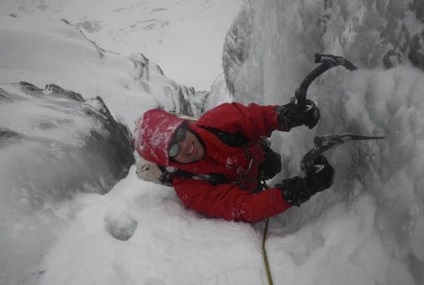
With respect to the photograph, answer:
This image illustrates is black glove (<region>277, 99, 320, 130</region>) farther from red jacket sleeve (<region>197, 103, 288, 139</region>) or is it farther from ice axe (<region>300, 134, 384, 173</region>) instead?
ice axe (<region>300, 134, 384, 173</region>)

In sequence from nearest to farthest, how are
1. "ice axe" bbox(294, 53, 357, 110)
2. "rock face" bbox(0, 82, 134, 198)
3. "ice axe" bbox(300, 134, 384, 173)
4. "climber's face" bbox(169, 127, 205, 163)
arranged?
"ice axe" bbox(300, 134, 384, 173), "ice axe" bbox(294, 53, 357, 110), "climber's face" bbox(169, 127, 205, 163), "rock face" bbox(0, 82, 134, 198)

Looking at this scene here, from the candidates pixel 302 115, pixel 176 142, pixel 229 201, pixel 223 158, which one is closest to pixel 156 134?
pixel 176 142

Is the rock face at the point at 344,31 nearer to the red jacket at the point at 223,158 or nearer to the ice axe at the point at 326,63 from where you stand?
the ice axe at the point at 326,63

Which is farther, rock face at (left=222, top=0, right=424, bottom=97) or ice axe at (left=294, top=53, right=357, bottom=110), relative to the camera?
ice axe at (left=294, top=53, right=357, bottom=110)

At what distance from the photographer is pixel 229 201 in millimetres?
1980

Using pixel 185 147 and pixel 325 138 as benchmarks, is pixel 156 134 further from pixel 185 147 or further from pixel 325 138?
pixel 325 138

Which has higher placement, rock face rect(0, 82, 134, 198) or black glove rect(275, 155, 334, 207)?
black glove rect(275, 155, 334, 207)

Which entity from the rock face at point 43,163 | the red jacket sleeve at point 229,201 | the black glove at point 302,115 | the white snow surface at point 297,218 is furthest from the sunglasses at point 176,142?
the rock face at point 43,163

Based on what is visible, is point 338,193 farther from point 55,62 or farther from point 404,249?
point 55,62

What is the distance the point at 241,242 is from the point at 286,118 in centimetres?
82

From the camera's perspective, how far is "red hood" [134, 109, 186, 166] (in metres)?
2.00

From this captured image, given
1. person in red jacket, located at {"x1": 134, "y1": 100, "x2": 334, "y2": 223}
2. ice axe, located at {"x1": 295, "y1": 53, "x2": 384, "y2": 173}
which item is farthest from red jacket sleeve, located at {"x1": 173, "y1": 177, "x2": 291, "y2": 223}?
ice axe, located at {"x1": 295, "y1": 53, "x2": 384, "y2": 173}

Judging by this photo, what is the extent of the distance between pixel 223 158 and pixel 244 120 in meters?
0.31

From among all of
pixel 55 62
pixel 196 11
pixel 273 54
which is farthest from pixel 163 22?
pixel 273 54
